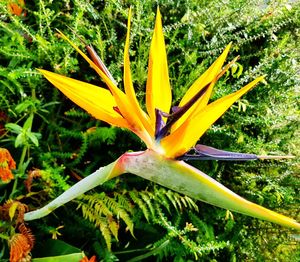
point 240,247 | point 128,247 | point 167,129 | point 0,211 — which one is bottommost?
point 240,247

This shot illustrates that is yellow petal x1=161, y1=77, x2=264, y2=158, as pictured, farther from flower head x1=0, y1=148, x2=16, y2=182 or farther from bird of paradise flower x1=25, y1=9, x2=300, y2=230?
flower head x1=0, y1=148, x2=16, y2=182

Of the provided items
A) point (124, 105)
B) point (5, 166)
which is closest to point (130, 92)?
point (124, 105)

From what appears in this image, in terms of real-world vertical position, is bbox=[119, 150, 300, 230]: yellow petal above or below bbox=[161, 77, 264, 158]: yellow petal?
below

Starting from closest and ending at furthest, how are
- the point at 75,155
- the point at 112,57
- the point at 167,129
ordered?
1. the point at 167,129
2. the point at 75,155
3. the point at 112,57

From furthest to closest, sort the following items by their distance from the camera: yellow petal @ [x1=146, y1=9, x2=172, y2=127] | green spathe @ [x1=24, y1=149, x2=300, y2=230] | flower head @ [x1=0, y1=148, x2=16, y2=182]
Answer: flower head @ [x1=0, y1=148, x2=16, y2=182], yellow petal @ [x1=146, y1=9, x2=172, y2=127], green spathe @ [x1=24, y1=149, x2=300, y2=230]

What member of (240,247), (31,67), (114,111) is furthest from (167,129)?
(240,247)

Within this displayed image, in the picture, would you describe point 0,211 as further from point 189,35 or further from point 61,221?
point 189,35

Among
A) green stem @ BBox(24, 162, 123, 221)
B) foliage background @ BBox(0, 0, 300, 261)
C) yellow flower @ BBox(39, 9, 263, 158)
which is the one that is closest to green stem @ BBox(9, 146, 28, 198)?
foliage background @ BBox(0, 0, 300, 261)
